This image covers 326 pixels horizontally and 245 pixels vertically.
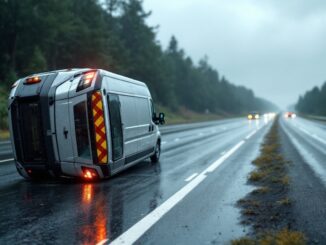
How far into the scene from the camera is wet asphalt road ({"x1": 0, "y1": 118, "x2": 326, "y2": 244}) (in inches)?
229

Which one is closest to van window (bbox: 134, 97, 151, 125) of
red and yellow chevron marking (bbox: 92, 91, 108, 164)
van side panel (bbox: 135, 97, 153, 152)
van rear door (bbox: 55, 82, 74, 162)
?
van side panel (bbox: 135, 97, 153, 152)

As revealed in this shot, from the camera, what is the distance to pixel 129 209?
739 cm

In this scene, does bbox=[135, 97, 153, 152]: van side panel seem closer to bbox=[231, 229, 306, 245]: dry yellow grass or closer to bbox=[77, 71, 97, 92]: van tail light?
bbox=[77, 71, 97, 92]: van tail light

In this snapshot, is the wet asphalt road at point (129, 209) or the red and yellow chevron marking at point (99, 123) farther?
the red and yellow chevron marking at point (99, 123)

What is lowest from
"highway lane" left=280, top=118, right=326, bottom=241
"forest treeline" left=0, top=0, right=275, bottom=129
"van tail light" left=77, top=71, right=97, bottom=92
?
"highway lane" left=280, top=118, right=326, bottom=241

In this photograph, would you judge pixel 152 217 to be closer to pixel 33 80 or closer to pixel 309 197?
pixel 309 197

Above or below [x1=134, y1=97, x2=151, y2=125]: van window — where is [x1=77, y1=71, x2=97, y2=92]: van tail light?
above

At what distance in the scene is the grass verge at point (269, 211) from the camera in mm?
5398

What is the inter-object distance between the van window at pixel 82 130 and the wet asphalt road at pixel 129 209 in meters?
0.73

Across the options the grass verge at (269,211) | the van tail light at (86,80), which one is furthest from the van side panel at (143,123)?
the grass verge at (269,211)

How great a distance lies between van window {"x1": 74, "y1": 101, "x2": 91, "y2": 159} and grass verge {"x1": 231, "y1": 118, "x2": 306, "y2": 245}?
3439 mm

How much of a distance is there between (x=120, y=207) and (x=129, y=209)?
23 cm

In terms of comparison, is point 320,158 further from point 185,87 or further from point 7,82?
point 185,87

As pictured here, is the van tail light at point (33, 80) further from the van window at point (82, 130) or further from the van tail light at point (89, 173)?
the van tail light at point (89, 173)
